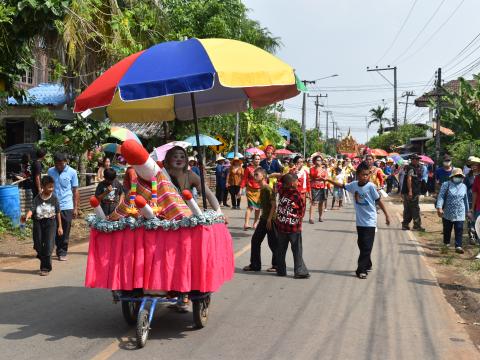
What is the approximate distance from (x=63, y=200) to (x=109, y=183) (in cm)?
81

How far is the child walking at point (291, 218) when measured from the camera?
30.9ft

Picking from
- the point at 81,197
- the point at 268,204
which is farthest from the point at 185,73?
the point at 81,197

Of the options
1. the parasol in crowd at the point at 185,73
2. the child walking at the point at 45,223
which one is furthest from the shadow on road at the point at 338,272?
the child walking at the point at 45,223

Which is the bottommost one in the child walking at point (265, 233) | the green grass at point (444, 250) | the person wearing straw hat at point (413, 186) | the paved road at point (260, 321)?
the paved road at point (260, 321)

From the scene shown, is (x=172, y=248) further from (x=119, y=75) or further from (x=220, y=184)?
(x=220, y=184)

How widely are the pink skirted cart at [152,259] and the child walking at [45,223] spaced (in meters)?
3.69

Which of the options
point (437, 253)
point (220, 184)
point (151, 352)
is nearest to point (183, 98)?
point (151, 352)

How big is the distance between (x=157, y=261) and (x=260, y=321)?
63.8 inches

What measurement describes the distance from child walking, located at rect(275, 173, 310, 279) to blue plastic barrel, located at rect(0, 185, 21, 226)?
706 cm

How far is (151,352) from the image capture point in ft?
18.4

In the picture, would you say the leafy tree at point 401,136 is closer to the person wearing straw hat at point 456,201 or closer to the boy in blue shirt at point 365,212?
the person wearing straw hat at point 456,201

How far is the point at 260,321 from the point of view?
6.83m

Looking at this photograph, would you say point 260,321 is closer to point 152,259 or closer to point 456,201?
point 152,259

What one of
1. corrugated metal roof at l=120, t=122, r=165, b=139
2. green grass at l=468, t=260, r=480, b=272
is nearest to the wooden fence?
green grass at l=468, t=260, r=480, b=272
